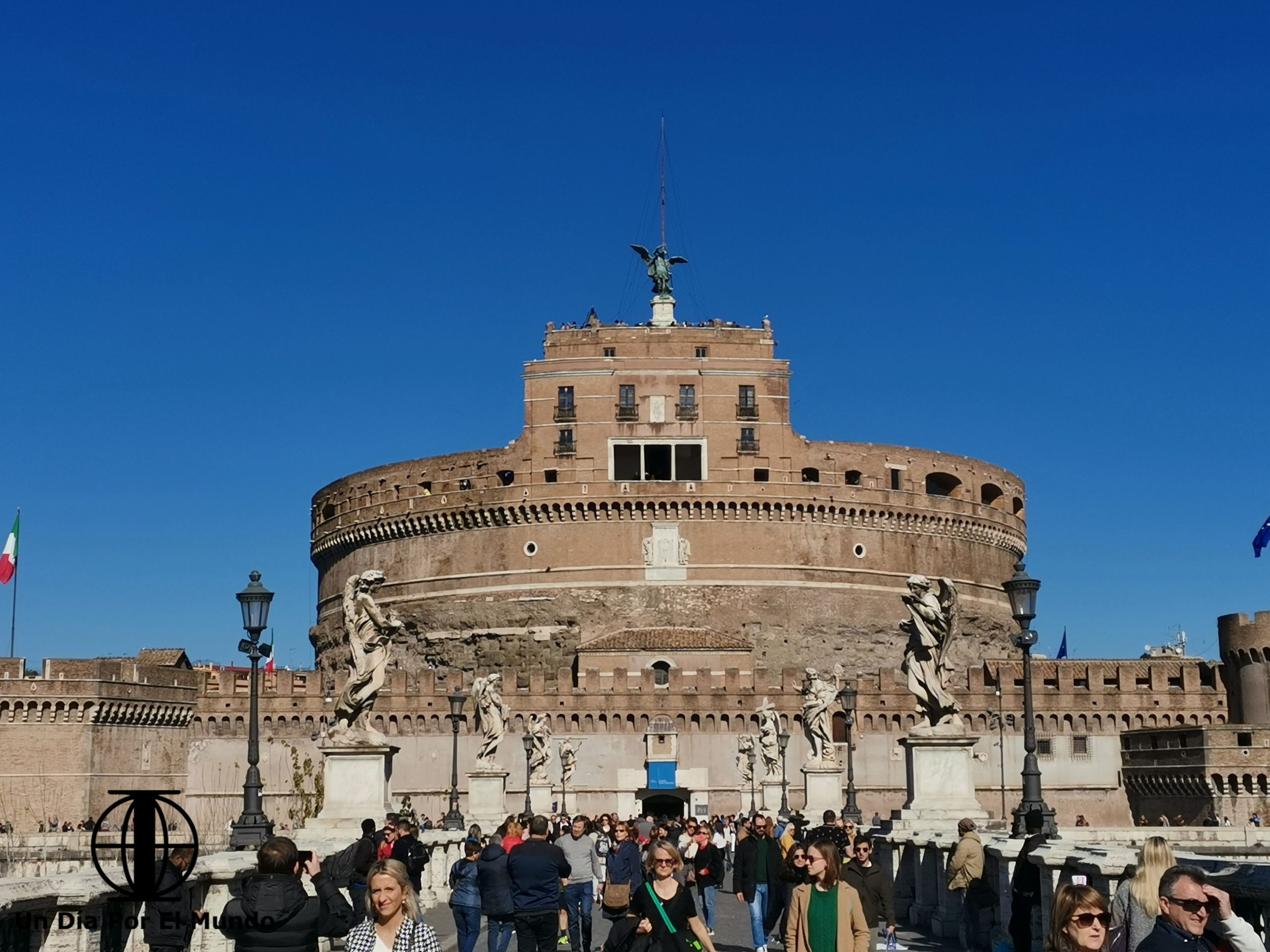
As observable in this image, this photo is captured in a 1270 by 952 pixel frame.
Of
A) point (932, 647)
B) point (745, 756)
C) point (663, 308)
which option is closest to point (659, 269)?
point (663, 308)

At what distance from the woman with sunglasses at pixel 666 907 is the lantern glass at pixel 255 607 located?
914 cm

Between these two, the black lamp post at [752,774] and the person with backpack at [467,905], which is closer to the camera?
the person with backpack at [467,905]

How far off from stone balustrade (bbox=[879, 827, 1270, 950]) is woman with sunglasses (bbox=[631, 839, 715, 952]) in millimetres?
1889

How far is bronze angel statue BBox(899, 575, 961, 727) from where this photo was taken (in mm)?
18844

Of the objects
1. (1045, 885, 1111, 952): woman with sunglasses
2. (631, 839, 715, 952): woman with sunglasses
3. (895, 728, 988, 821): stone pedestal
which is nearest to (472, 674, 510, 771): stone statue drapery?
(895, 728, 988, 821): stone pedestal

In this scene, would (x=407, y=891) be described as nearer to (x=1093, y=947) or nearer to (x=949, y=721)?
(x=1093, y=947)

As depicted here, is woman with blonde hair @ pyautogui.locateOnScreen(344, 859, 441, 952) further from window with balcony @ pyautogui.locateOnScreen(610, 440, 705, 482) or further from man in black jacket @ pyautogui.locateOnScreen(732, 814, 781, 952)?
window with balcony @ pyautogui.locateOnScreen(610, 440, 705, 482)

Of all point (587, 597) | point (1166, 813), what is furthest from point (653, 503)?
point (1166, 813)

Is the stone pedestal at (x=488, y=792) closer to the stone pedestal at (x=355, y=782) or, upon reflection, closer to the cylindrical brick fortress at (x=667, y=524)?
the stone pedestal at (x=355, y=782)

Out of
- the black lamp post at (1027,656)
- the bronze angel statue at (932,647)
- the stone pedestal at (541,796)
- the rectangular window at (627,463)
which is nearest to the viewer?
the black lamp post at (1027,656)

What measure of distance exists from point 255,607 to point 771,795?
2805cm

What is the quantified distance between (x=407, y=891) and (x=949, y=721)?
483 inches

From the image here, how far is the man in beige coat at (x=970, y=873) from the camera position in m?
13.7

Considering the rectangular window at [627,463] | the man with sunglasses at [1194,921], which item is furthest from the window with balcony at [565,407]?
the man with sunglasses at [1194,921]
